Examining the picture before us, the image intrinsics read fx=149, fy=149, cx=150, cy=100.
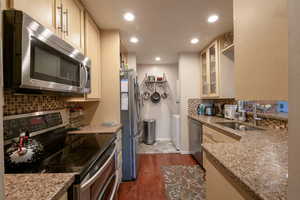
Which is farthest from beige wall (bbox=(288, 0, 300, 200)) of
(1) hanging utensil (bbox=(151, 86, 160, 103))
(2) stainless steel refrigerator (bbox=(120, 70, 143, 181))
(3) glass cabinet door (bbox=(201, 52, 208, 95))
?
(1) hanging utensil (bbox=(151, 86, 160, 103))

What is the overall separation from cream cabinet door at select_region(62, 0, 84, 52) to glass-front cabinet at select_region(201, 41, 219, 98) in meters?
2.21

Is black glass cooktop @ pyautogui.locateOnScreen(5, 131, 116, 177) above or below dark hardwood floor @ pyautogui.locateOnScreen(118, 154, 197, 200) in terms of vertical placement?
above

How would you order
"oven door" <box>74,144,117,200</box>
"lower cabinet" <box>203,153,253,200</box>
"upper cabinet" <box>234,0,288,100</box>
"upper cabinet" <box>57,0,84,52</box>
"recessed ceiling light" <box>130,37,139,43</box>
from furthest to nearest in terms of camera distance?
"recessed ceiling light" <box>130,37,139,43</box>
"upper cabinet" <box>57,0,84,52</box>
"oven door" <box>74,144,117,200</box>
"lower cabinet" <box>203,153,253,200</box>
"upper cabinet" <box>234,0,288,100</box>

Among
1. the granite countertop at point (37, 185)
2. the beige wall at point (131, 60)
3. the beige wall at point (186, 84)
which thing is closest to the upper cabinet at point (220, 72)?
the beige wall at point (186, 84)

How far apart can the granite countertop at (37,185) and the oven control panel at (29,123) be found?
0.45 metres

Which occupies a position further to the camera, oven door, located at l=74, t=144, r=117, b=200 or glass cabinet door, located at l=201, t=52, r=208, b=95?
glass cabinet door, located at l=201, t=52, r=208, b=95

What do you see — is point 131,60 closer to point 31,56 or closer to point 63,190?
point 31,56

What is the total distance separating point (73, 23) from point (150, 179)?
2.30 metres

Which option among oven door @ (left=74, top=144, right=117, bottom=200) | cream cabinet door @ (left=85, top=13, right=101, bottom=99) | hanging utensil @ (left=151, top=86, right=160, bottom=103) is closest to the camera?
oven door @ (left=74, top=144, right=117, bottom=200)

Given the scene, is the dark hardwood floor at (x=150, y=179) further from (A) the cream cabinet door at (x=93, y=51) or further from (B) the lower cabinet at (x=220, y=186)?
(A) the cream cabinet door at (x=93, y=51)

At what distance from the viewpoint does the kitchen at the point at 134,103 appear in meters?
0.62

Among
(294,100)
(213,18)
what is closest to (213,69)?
(213,18)

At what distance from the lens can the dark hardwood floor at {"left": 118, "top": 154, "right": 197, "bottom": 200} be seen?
1955 millimetres

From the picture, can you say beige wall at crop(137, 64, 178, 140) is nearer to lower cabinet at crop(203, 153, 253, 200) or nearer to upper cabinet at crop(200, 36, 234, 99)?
upper cabinet at crop(200, 36, 234, 99)
